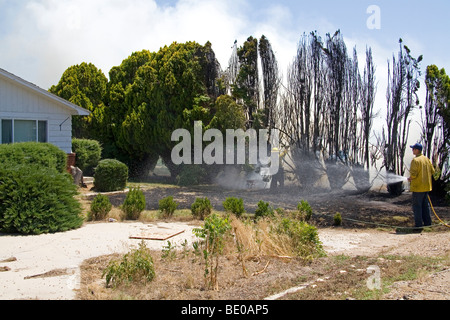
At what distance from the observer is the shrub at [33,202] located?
7.64m

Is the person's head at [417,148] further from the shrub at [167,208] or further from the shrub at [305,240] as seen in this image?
the shrub at [167,208]

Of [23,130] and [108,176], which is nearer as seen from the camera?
[23,130]

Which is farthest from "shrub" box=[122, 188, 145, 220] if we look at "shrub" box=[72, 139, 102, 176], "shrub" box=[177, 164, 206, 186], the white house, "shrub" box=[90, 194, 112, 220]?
"shrub" box=[72, 139, 102, 176]

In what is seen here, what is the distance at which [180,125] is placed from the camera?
18844mm

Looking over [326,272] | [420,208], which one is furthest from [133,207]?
[420,208]

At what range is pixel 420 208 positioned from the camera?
9.36 meters

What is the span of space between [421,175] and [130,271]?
7019 millimetres

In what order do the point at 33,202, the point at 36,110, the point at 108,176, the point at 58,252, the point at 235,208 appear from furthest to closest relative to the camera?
1. the point at 36,110
2. the point at 108,176
3. the point at 235,208
4. the point at 33,202
5. the point at 58,252

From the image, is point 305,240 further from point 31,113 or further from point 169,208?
point 31,113

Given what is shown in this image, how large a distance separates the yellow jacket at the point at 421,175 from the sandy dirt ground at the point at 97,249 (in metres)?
1.08

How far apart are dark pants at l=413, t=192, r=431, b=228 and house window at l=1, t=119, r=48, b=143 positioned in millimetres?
12785
